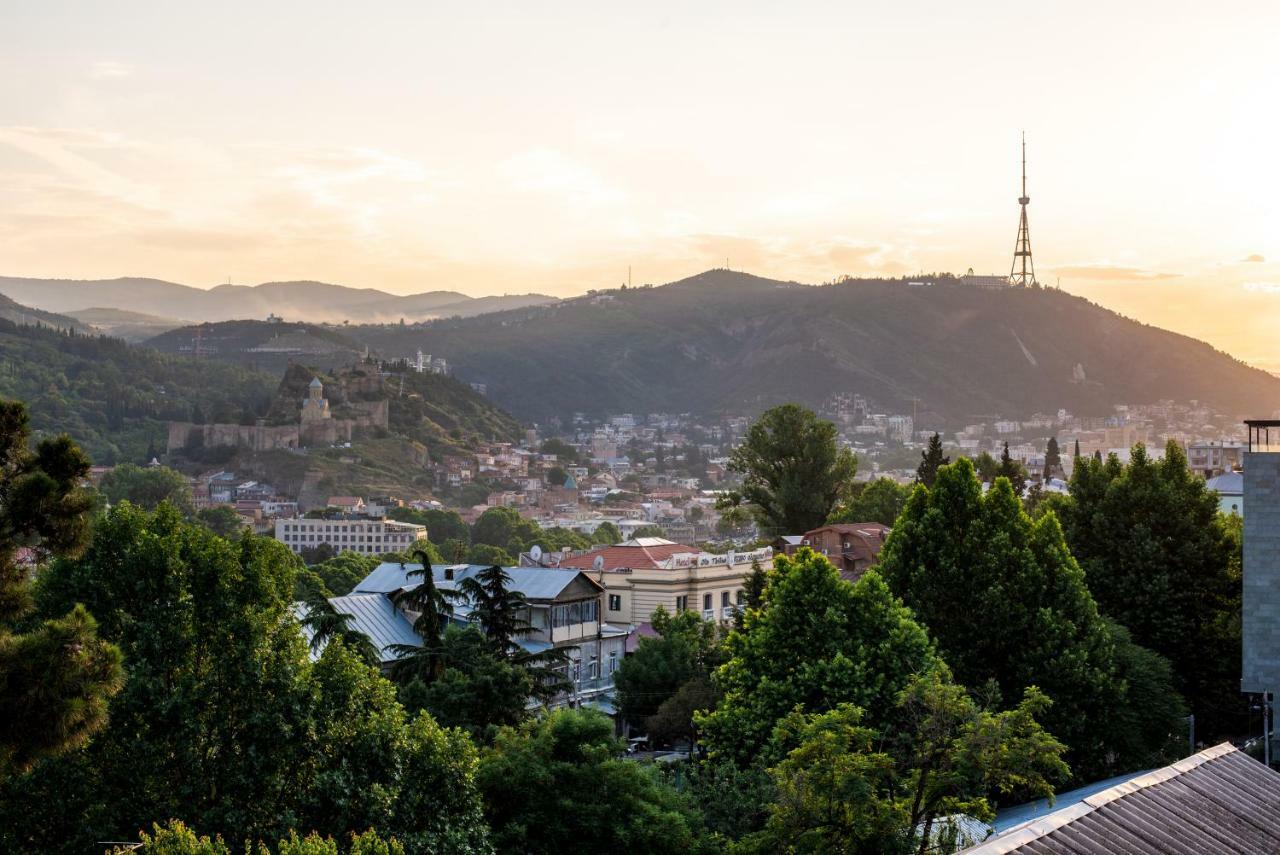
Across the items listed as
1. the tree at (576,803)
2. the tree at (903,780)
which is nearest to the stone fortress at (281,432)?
the tree at (576,803)

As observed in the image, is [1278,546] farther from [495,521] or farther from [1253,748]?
[495,521]

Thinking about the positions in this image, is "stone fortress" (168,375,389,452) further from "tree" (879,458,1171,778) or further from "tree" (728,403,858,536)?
"tree" (879,458,1171,778)

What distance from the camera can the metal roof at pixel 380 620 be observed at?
3425cm

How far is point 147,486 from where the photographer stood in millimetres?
130375

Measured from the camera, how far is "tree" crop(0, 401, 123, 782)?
1136 cm

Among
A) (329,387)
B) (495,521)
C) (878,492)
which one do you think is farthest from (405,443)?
(878,492)

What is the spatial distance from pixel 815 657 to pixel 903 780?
4.80 meters

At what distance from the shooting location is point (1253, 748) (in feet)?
87.7

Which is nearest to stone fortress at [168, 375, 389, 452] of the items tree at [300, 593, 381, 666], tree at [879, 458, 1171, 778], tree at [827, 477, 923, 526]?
tree at [827, 477, 923, 526]

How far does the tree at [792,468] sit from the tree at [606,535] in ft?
248

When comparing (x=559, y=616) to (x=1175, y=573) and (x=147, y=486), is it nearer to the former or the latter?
(x=1175, y=573)

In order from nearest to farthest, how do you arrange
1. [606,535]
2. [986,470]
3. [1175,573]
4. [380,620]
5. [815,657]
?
[815,657] → [1175,573] → [380,620] → [986,470] → [606,535]

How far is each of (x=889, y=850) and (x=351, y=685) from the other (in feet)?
20.0

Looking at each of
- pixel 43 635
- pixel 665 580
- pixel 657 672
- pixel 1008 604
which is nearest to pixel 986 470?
pixel 665 580
